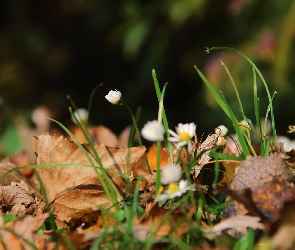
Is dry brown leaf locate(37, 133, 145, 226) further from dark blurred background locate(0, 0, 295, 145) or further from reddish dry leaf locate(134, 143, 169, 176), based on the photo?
dark blurred background locate(0, 0, 295, 145)

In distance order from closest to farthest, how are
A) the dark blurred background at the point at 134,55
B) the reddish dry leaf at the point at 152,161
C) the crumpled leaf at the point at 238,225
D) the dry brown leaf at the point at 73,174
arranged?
the crumpled leaf at the point at 238,225
the dry brown leaf at the point at 73,174
the reddish dry leaf at the point at 152,161
the dark blurred background at the point at 134,55

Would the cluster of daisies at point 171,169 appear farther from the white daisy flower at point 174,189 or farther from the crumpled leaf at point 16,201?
the crumpled leaf at point 16,201

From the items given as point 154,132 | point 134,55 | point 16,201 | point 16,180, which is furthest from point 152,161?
point 134,55

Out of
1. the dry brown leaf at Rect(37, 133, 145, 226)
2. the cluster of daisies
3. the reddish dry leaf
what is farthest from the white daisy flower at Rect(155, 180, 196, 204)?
the reddish dry leaf

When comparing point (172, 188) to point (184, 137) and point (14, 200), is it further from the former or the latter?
point (14, 200)

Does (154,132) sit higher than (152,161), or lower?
higher

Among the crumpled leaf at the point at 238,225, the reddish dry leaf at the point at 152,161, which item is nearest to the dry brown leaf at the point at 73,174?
the crumpled leaf at the point at 238,225

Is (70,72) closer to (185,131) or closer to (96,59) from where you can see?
(96,59)
